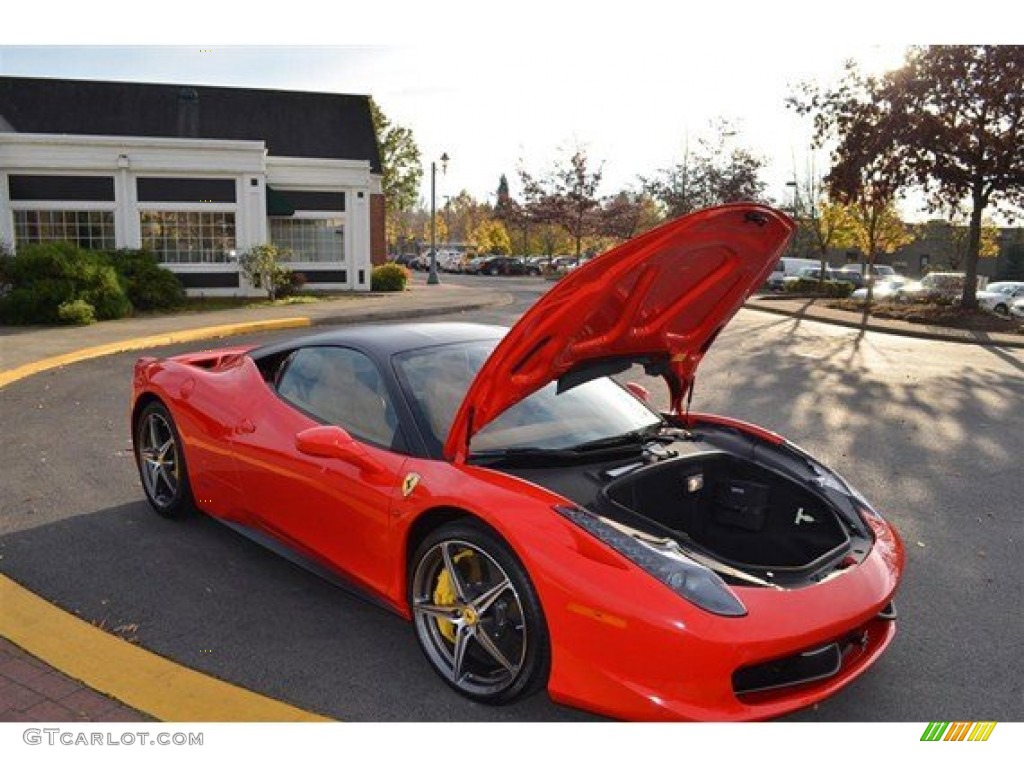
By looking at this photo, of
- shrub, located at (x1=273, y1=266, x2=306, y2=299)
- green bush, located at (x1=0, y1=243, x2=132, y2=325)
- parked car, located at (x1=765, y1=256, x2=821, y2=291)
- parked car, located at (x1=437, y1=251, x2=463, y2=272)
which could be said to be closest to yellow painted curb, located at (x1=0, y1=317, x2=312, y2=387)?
green bush, located at (x1=0, y1=243, x2=132, y2=325)

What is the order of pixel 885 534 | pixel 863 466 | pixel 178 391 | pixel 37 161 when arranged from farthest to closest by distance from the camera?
pixel 37 161 < pixel 863 466 < pixel 178 391 < pixel 885 534

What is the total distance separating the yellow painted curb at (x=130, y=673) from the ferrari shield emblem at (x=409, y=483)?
866 millimetres

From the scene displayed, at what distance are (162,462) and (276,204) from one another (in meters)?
20.8

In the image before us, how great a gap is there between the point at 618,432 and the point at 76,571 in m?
2.76

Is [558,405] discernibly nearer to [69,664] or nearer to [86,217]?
[69,664]

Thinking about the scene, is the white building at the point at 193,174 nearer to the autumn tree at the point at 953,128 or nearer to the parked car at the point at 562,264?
the autumn tree at the point at 953,128

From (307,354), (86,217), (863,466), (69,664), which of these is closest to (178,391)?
(307,354)

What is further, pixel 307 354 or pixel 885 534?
pixel 307 354

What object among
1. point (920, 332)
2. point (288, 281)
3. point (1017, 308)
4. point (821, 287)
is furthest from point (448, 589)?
point (821, 287)

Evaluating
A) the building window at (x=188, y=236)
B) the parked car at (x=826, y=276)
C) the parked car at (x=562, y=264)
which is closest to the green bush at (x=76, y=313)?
the building window at (x=188, y=236)

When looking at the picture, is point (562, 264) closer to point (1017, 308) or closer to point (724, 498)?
point (1017, 308)

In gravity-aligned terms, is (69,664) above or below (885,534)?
below

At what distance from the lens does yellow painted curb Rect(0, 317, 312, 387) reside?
1000cm

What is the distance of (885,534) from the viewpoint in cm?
346
